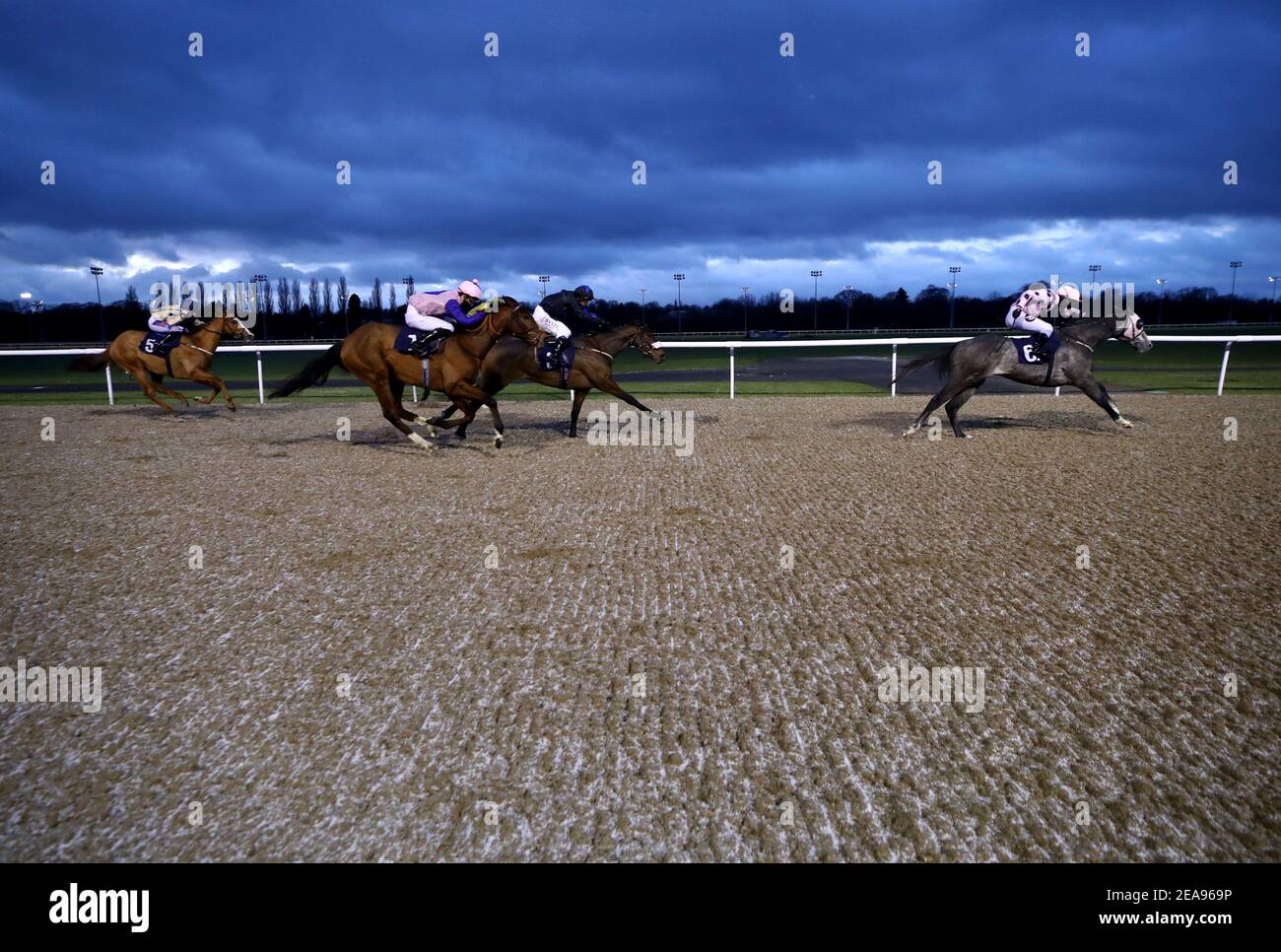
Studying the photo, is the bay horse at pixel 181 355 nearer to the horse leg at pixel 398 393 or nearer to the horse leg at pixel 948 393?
the horse leg at pixel 398 393

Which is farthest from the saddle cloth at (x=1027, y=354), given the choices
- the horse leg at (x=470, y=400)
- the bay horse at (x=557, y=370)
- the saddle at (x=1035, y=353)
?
the horse leg at (x=470, y=400)

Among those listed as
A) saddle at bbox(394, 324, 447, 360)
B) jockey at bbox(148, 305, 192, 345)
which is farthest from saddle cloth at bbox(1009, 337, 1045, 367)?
jockey at bbox(148, 305, 192, 345)

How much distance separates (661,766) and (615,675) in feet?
2.68

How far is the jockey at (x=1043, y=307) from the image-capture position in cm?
1098

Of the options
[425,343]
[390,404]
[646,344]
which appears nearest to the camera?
[425,343]

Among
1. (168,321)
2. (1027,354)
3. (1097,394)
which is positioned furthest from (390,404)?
(1097,394)

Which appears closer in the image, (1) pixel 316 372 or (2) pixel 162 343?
(1) pixel 316 372

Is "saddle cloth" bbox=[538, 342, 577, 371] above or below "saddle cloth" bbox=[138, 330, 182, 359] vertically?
below

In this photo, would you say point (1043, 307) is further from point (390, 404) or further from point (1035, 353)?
point (390, 404)

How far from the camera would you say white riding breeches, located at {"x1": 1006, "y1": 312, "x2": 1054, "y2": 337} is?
10998 mm

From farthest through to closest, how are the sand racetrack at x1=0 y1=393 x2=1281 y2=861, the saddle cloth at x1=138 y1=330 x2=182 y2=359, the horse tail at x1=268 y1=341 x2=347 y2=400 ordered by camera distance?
1. the saddle cloth at x1=138 y1=330 x2=182 y2=359
2. the horse tail at x1=268 y1=341 x2=347 y2=400
3. the sand racetrack at x1=0 y1=393 x2=1281 y2=861

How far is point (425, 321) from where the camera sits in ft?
33.7

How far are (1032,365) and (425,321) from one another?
8556 mm

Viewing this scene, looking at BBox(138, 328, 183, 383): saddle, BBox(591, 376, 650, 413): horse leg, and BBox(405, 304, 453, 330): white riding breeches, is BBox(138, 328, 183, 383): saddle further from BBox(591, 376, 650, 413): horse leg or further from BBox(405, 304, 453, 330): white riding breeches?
BBox(591, 376, 650, 413): horse leg
